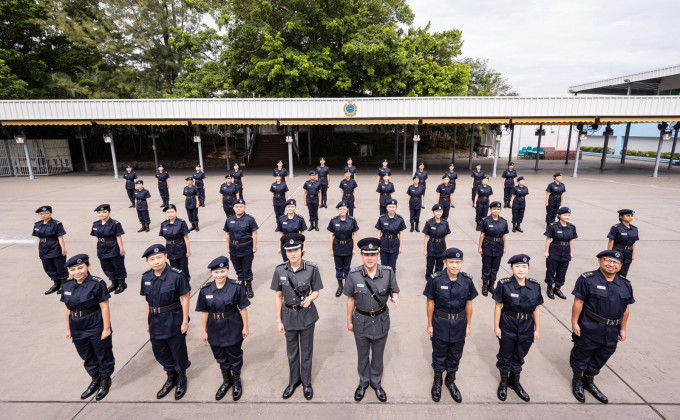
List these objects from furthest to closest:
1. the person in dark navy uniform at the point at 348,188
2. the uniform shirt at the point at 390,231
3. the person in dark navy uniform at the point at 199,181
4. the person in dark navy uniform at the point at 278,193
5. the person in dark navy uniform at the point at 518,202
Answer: the person in dark navy uniform at the point at 199,181 < the person in dark navy uniform at the point at 348,188 < the person in dark navy uniform at the point at 278,193 < the person in dark navy uniform at the point at 518,202 < the uniform shirt at the point at 390,231

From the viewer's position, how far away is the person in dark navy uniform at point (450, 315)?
3807 mm

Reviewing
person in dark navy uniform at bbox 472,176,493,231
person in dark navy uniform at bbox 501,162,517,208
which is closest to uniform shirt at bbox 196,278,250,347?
person in dark navy uniform at bbox 472,176,493,231

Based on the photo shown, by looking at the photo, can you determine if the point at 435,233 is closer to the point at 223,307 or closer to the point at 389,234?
the point at 389,234

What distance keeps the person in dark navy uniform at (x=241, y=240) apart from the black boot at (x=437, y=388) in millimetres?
3665

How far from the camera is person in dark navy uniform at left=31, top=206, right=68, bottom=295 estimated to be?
636cm

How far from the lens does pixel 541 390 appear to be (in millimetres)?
4078

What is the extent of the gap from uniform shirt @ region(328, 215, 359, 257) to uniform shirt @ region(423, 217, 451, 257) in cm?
140

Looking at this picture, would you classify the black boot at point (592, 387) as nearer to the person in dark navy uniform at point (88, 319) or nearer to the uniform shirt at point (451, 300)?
the uniform shirt at point (451, 300)

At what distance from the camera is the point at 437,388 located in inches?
→ 156

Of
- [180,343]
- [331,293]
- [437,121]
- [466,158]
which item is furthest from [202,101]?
[466,158]

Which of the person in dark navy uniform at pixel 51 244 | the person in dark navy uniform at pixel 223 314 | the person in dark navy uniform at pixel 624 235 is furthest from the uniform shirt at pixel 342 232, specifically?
the person in dark navy uniform at pixel 51 244

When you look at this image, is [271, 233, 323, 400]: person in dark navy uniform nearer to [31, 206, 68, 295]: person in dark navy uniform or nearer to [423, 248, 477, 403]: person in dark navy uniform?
[423, 248, 477, 403]: person in dark navy uniform

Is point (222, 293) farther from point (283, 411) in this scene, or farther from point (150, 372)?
point (150, 372)

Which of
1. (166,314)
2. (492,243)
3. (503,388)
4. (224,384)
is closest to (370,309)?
(503,388)
